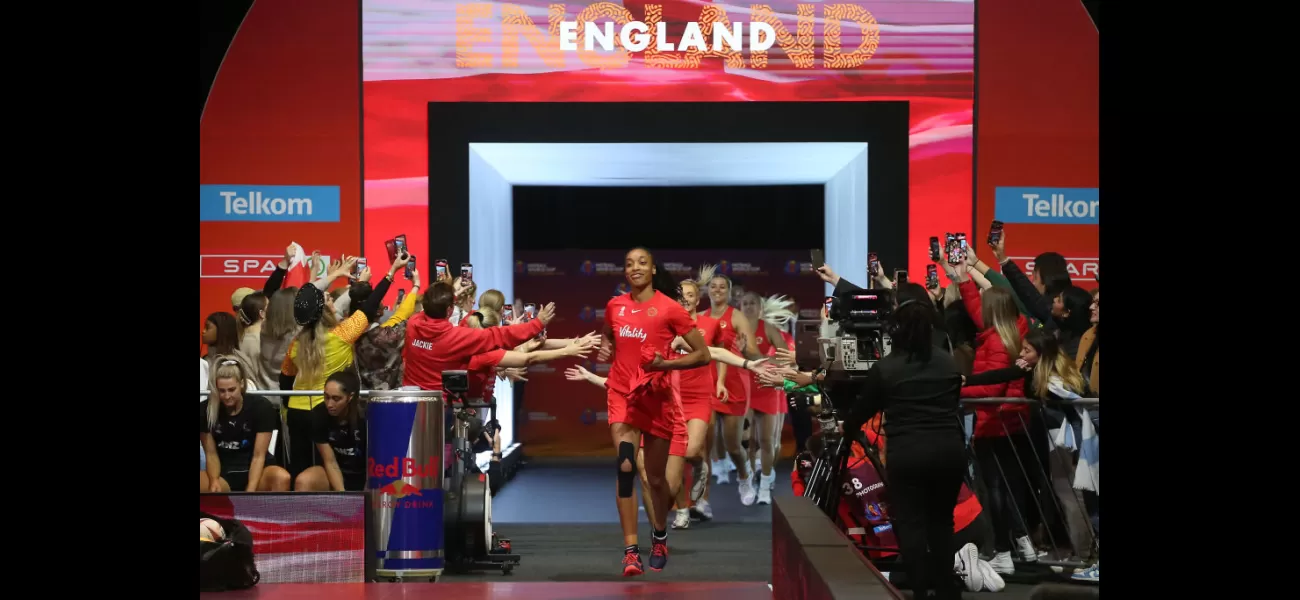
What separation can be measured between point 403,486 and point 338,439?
59 centimetres

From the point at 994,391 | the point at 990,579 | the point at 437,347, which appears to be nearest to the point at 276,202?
the point at 437,347

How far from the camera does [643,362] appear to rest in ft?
19.8

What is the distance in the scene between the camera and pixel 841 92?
998 cm

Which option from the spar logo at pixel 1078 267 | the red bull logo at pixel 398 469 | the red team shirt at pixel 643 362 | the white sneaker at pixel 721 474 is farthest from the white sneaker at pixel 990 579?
the white sneaker at pixel 721 474

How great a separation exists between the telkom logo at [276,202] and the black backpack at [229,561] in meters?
4.75

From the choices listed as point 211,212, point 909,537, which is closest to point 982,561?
point 909,537

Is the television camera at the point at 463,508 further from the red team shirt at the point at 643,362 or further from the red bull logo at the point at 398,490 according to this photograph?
the red team shirt at the point at 643,362

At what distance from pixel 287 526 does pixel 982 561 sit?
317cm

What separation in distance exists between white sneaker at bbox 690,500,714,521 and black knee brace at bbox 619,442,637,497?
2318 mm

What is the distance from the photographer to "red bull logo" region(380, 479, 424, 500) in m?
5.76

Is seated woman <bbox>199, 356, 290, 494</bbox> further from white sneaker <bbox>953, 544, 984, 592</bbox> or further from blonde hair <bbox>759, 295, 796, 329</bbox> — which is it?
blonde hair <bbox>759, 295, 796, 329</bbox>

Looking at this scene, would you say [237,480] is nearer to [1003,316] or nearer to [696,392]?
[696,392]
